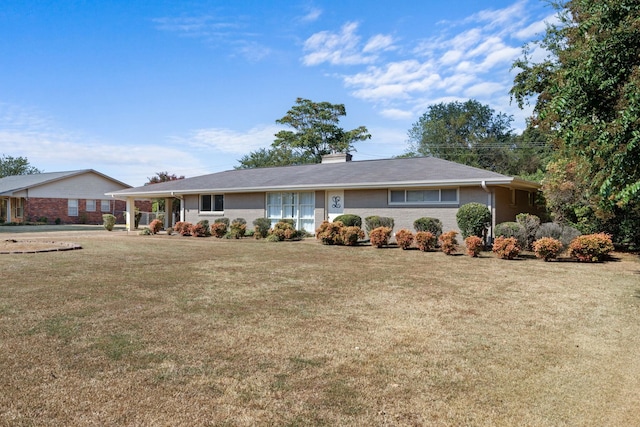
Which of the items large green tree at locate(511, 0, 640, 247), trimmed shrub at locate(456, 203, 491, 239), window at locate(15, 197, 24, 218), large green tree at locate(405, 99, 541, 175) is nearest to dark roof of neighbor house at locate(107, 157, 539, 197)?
trimmed shrub at locate(456, 203, 491, 239)

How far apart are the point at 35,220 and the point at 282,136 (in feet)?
81.3

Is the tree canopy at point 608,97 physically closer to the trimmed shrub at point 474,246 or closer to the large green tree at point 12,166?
the trimmed shrub at point 474,246

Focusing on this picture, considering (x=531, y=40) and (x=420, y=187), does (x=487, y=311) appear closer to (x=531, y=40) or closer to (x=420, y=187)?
(x=420, y=187)

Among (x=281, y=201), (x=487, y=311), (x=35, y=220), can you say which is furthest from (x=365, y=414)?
(x=35, y=220)

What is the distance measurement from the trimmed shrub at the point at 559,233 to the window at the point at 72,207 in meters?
40.4

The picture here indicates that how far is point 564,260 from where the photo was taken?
1220cm

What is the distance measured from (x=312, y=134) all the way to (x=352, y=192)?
2755 centimetres

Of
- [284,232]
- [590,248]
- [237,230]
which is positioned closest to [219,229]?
[237,230]

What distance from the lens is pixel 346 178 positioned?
19.3 m

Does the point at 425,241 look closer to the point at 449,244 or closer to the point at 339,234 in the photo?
the point at 449,244

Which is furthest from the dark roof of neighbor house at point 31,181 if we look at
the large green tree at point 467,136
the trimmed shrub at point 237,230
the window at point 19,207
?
the large green tree at point 467,136

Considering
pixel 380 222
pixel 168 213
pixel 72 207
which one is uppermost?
pixel 72 207

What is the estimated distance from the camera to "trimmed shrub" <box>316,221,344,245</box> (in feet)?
53.0

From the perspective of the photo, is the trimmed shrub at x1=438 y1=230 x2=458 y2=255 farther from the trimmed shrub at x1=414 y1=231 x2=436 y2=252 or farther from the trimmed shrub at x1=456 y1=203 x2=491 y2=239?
the trimmed shrub at x1=456 y1=203 x2=491 y2=239
